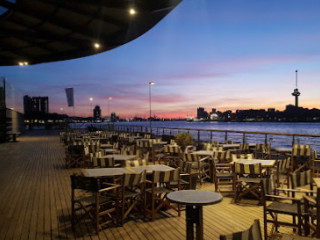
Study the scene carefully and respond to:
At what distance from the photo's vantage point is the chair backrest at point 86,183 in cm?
382

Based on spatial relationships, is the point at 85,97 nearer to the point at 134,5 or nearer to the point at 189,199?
the point at 134,5

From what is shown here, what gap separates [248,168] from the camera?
5488 mm

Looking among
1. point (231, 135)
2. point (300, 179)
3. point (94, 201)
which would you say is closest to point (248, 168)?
point (300, 179)

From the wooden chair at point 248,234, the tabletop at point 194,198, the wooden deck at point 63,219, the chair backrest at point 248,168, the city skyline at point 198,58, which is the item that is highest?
the city skyline at point 198,58

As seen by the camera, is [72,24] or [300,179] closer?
[300,179]

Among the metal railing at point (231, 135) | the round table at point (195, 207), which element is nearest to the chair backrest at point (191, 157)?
the metal railing at point (231, 135)

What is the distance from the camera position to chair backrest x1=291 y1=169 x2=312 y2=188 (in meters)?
3.69

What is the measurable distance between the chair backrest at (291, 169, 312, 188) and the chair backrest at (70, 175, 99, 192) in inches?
99.1

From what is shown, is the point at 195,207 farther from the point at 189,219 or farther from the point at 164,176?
the point at 164,176

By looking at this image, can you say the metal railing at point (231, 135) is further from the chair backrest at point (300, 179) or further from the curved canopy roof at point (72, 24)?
the curved canopy roof at point (72, 24)

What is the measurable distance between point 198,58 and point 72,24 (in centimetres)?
3112

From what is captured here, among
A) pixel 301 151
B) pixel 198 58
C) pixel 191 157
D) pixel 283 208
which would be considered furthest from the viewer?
pixel 198 58

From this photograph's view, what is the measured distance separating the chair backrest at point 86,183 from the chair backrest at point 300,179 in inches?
99.1

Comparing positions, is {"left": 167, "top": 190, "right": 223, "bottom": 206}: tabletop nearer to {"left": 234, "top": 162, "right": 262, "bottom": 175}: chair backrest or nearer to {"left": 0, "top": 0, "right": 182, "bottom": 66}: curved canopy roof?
{"left": 234, "top": 162, "right": 262, "bottom": 175}: chair backrest
